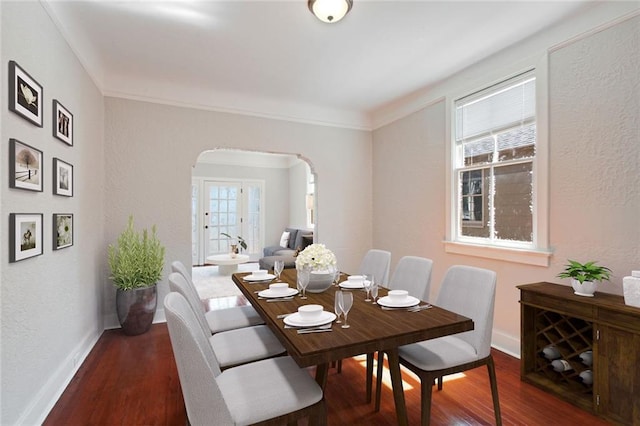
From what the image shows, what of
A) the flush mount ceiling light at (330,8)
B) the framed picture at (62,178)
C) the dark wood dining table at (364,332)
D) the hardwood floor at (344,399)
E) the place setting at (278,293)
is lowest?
the hardwood floor at (344,399)

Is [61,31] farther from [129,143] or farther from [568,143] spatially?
[568,143]

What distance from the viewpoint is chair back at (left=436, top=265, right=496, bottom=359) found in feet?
5.87

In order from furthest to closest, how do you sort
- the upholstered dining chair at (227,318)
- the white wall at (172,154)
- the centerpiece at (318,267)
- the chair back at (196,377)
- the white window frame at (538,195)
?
the white wall at (172,154) < the white window frame at (538,195) < the upholstered dining chair at (227,318) < the centerpiece at (318,267) < the chair back at (196,377)

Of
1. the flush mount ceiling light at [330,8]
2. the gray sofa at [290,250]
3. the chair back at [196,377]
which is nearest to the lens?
the chair back at [196,377]

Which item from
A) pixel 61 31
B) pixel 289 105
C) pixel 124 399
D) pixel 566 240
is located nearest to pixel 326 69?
pixel 289 105

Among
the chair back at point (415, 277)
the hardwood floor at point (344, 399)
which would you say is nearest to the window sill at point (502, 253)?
the hardwood floor at point (344, 399)

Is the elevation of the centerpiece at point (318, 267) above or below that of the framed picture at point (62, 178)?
below

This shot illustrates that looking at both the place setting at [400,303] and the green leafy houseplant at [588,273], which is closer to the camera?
the place setting at [400,303]

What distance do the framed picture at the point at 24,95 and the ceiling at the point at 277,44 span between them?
2.35ft

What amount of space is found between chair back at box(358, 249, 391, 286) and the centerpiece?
0.78 meters

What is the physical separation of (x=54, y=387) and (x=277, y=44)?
10.4 feet

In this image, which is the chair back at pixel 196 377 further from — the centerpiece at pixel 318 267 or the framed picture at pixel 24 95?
the framed picture at pixel 24 95

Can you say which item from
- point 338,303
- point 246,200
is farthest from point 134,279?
point 246,200

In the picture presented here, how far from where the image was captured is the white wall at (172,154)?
3.56 m
